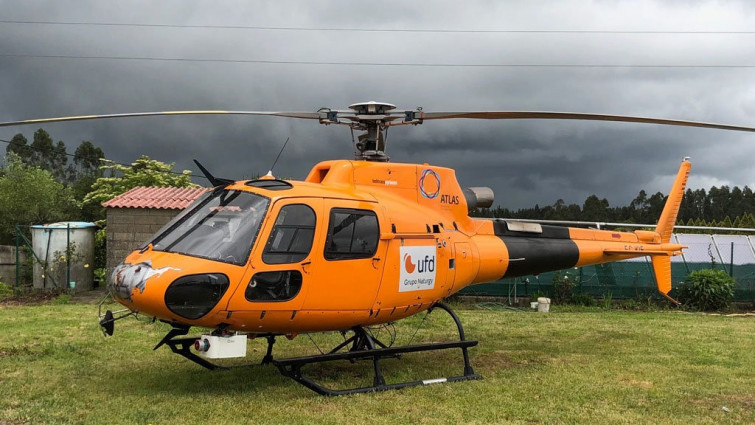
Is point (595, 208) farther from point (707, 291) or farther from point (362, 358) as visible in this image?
point (362, 358)

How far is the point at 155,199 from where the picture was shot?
55.4 ft

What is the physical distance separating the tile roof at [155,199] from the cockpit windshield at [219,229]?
29.5 ft

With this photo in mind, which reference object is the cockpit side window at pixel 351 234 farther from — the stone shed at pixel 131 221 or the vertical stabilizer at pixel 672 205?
the stone shed at pixel 131 221

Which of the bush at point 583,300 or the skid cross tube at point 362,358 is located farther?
the bush at point 583,300

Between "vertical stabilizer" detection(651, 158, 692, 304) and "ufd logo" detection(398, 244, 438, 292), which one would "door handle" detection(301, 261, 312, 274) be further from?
"vertical stabilizer" detection(651, 158, 692, 304)

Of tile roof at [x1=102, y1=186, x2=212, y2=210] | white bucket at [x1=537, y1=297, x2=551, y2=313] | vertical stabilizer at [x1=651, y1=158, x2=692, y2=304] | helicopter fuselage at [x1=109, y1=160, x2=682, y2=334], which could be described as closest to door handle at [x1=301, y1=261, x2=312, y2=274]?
helicopter fuselage at [x1=109, y1=160, x2=682, y2=334]

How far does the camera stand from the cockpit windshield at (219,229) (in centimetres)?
649

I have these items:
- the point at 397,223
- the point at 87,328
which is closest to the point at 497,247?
the point at 397,223

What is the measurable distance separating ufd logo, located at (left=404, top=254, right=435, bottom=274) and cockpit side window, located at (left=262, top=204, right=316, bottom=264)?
1.41 m

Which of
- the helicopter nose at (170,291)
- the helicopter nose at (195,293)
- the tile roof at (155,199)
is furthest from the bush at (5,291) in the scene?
the helicopter nose at (195,293)

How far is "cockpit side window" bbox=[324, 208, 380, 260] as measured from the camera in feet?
23.2

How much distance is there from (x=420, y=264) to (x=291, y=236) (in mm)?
1890

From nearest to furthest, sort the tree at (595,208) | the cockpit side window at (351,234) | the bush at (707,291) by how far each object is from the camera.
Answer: the cockpit side window at (351,234), the bush at (707,291), the tree at (595,208)

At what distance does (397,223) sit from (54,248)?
12820 mm
